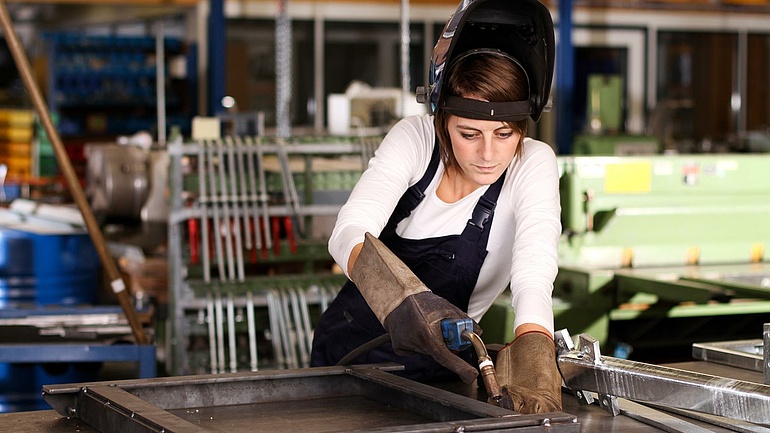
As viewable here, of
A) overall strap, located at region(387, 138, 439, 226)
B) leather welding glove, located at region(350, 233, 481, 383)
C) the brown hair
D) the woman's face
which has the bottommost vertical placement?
leather welding glove, located at region(350, 233, 481, 383)

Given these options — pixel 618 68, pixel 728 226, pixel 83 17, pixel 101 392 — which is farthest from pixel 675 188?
pixel 83 17

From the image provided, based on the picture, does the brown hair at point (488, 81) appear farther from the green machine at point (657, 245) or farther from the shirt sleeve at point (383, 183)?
the green machine at point (657, 245)

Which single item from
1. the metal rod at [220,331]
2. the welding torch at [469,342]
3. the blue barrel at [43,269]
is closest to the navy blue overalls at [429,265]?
the welding torch at [469,342]

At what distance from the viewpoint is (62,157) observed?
3.05 m

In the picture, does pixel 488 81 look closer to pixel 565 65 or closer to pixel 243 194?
pixel 243 194

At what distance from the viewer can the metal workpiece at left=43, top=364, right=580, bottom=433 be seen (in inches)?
57.1

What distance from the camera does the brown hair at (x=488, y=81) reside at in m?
1.95

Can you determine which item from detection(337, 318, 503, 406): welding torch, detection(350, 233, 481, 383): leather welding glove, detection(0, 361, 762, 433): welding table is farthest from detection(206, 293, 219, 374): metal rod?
detection(337, 318, 503, 406): welding torch

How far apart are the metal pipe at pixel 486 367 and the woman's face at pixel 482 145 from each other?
50 cm

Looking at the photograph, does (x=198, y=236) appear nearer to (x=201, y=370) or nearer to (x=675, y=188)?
(x=201, y=370)

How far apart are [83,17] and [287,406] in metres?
9.92

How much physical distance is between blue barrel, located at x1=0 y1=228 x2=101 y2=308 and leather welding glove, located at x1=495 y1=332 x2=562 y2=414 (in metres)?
2.74

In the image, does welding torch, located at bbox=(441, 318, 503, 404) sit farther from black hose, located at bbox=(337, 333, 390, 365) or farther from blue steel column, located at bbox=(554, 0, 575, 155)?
blue steel column, located at bbox=(554, 0, 575, 155)

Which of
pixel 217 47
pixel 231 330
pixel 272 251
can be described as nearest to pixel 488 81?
pixel 231 330
